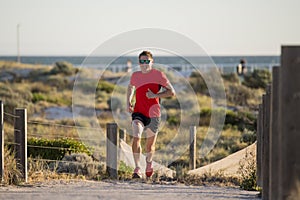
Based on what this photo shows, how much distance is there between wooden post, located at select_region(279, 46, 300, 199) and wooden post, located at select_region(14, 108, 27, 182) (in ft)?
17.1

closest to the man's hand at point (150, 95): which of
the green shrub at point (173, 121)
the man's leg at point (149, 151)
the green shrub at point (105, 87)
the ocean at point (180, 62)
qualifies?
the man's leg at point (149, 151)

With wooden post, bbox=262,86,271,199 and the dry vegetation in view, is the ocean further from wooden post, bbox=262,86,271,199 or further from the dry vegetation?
wooden post, bbox=262,86,271,199

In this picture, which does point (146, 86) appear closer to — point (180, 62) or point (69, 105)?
point (69, 105)

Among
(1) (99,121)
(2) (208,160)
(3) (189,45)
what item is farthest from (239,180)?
(1) (99,121)

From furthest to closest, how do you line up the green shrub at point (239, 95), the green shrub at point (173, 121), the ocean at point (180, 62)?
Result: the green shrub at point (239, 95) → the ocean at point (180, 62) → the green shrub at point (173, 121)

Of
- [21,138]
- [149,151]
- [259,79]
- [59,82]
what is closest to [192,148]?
[149,151]

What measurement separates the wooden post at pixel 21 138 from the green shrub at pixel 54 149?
11.3 ft

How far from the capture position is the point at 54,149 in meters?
14.8

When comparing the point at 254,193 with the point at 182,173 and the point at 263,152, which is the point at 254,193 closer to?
the point at 263,152

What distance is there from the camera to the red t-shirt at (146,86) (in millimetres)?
11172

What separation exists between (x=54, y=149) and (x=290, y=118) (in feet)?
29.3

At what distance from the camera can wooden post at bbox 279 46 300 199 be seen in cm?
648

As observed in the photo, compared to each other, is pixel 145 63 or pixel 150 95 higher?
pixel 145 63

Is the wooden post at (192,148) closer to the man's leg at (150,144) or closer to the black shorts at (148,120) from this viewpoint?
the man's leg at (150,144)
